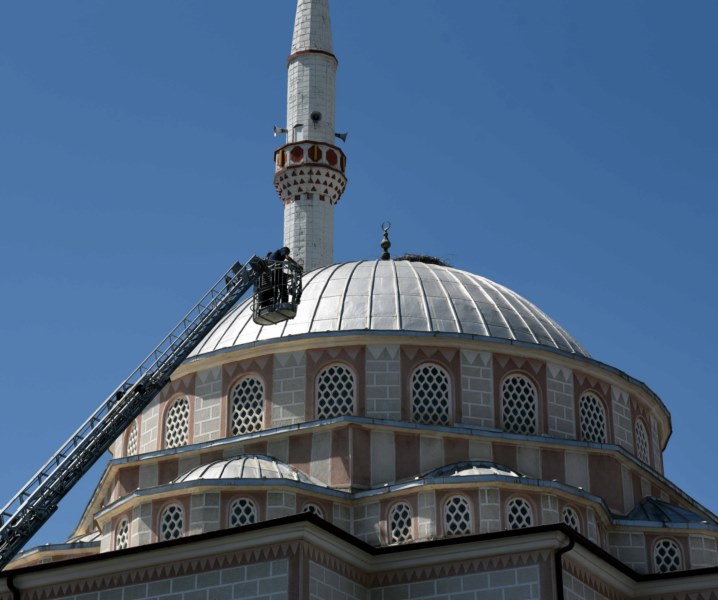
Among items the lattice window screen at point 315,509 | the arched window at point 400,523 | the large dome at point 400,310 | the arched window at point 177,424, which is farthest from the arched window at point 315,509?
the arched window at point 177,424

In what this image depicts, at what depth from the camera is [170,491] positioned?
3344cm

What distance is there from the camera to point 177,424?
37.8m

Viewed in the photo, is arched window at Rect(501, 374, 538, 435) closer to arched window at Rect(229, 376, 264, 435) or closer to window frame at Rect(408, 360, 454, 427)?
window frame at Rect(408, 360, 454, 427)

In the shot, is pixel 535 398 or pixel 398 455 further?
pixel 535 398

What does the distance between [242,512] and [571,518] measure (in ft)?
22.6

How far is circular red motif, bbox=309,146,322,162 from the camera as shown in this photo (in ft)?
169

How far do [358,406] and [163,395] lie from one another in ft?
17.0

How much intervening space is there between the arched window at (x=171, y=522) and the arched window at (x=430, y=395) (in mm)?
5804

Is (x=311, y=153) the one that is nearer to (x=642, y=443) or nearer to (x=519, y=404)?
(x=642, y=443)

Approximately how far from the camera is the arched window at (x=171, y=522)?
109ft

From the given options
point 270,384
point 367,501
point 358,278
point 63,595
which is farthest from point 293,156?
point 63,595

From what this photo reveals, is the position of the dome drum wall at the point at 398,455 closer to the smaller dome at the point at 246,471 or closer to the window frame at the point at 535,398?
the smaller dome at the point at 246,471

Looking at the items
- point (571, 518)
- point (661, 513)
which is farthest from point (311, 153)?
point (571, 518)

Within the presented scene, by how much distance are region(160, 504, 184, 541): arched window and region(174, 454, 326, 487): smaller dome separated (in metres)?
0.63
